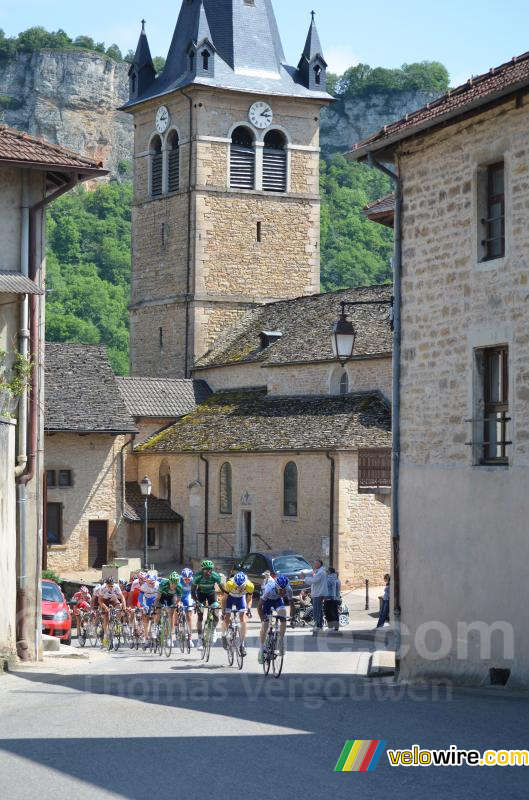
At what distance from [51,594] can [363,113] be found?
128 meters

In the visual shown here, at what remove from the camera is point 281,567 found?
119 feet

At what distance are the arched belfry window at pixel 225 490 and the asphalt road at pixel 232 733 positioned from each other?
28.5 metres

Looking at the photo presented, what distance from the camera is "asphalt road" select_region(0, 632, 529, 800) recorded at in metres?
11.0

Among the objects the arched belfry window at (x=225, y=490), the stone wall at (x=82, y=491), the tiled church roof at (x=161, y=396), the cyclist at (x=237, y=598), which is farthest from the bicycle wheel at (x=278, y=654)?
the tiled church roof at (x=161, y=396)

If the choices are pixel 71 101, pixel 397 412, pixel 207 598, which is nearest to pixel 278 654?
pixel 207 598

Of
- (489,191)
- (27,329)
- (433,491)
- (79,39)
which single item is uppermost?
(79,39)

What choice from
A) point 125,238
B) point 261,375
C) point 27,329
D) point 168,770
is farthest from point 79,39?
point 168,770

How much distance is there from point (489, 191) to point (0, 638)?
8.22 meters

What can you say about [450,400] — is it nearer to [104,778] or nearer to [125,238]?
[104,778]

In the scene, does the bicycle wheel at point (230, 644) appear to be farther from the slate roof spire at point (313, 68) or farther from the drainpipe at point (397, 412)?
the slate roof spire at point (313, 68)

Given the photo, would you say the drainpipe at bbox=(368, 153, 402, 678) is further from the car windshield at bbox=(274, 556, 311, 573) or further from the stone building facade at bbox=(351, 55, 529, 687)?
the car windshield at bbox=(274, 556, 311, 573)

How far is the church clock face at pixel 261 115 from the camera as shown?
57.9m

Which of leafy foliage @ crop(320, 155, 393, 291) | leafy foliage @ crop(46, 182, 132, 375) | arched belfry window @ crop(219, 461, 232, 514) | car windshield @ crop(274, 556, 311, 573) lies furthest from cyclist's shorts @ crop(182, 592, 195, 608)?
leafy foliage @ crop(46, 182, 132, 375)

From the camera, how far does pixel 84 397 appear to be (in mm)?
47875
